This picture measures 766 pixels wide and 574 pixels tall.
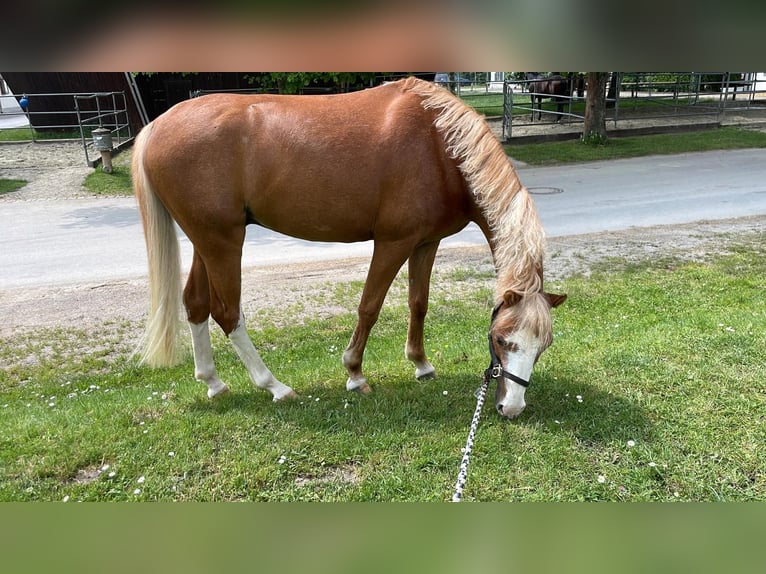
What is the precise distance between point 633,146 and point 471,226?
345 inches

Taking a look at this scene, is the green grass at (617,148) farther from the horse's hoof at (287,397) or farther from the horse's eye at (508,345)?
the horse's eye at (508,345)

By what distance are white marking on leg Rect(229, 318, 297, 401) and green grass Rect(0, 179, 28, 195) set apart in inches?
441

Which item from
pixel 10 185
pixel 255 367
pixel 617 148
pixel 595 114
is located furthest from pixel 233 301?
pixel 595 114

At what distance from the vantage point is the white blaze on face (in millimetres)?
2898

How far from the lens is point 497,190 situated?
10.0 feet

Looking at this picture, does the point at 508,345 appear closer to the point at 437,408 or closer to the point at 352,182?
the point at 437,408

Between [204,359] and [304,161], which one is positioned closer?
[304,161]

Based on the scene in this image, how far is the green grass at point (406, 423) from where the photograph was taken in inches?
105

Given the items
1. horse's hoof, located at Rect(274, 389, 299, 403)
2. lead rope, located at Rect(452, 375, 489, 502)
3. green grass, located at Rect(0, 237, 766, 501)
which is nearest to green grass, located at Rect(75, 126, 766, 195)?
green grass, located at Rect(0, 237, 766, 501)

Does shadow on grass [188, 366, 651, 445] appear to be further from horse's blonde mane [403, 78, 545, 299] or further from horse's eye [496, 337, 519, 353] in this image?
horse's blonde mane [403, 78, 545, 299]

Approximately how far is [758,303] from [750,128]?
1616cm

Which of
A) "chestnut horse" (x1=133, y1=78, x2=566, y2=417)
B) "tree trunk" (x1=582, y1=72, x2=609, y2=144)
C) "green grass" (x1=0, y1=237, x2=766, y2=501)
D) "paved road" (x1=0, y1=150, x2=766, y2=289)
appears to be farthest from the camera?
"tree trunk" (x1=582, y1=72, x2=609, y2=144)
